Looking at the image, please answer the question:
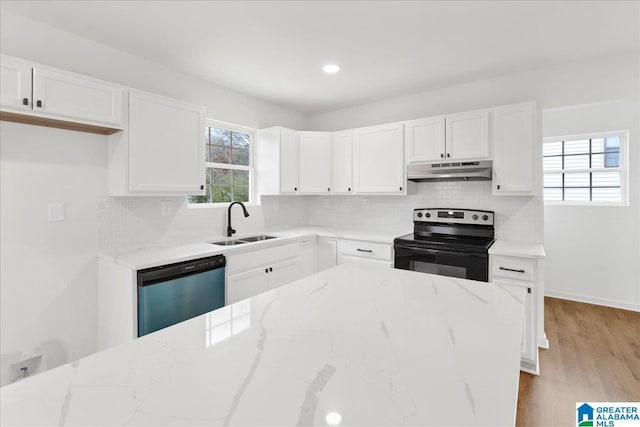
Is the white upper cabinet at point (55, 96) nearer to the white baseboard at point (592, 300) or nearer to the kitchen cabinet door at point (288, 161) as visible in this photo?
the kitchen cabinet door at point (288, 161)

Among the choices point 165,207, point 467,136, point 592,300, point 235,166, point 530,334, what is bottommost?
point 592,300

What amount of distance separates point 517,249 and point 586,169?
103 inches

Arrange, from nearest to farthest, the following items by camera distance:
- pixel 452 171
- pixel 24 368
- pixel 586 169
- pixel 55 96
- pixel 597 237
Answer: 1. pixel 55 96
2. pixel 24 368
3. pixel 452 171
4. pixel 597 237
5. pixel 586 169

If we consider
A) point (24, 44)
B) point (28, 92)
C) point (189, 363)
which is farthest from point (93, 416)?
point (24, 44)

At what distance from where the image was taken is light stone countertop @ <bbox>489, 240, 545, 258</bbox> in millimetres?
2553

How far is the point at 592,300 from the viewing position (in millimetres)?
4176

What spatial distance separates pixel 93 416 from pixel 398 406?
584 mm

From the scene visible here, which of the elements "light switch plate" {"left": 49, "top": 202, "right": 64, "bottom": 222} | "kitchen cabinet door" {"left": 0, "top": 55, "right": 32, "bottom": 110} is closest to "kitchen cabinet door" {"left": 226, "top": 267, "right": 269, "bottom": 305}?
"light switch plate" {"left": 49, "top": 202, "right": 64, "bottom": 222}

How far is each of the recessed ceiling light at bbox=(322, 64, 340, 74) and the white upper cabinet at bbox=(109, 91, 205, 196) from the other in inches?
47.7

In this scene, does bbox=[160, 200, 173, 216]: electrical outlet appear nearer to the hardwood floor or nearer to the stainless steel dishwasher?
the stainless steel dishwasher

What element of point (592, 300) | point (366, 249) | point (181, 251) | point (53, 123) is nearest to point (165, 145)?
point (53, 123)

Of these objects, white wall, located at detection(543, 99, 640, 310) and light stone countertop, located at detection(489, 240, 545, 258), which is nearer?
light stone countertop, located at detection(489, 240, 545, 258)

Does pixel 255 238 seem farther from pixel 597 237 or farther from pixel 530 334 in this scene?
pixel 597 237

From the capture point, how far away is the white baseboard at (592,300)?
12.9 feet
